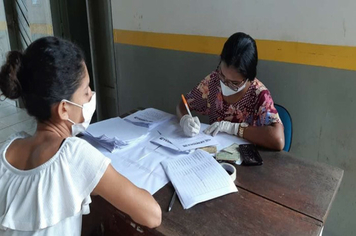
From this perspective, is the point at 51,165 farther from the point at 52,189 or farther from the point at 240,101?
the point at 240,101

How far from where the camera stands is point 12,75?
0.81 metres

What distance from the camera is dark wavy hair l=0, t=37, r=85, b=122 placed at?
2.68 feet

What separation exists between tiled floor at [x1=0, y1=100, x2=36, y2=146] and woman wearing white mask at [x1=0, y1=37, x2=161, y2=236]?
268 centimetres

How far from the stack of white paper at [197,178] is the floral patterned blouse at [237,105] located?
45cm

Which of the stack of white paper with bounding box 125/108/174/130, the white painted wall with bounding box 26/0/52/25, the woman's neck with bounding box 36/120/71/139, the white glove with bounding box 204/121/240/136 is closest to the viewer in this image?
the woman's neck with bounding box 36/120/71/139

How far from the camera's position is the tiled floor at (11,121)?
3.43 metres

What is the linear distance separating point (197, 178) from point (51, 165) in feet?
1.61

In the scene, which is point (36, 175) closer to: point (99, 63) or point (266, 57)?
point (266, 57)

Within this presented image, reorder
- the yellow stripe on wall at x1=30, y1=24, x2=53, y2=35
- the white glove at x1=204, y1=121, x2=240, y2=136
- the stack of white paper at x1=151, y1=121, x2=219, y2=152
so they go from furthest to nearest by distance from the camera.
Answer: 1. the yellow stripe on wall at x1=30, y1=24, x2=53, y2=35
2. the white glove at x1=204, y1=121, x2=240, y2=136
3. the stack of white paper at x1=151, y1=121, x2=219, y2=152

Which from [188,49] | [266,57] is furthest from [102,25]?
[266,57]

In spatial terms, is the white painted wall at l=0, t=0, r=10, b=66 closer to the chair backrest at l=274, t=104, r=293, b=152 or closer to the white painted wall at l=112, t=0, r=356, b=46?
the white painted wall at l=112, t=0, r=356, b=46

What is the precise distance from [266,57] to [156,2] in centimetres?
93

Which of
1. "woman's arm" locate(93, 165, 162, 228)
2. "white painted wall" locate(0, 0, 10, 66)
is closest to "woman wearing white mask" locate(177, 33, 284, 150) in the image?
"woman's arm" locate(93, 165, 162, 228)

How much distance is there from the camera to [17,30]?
13.5 ft
